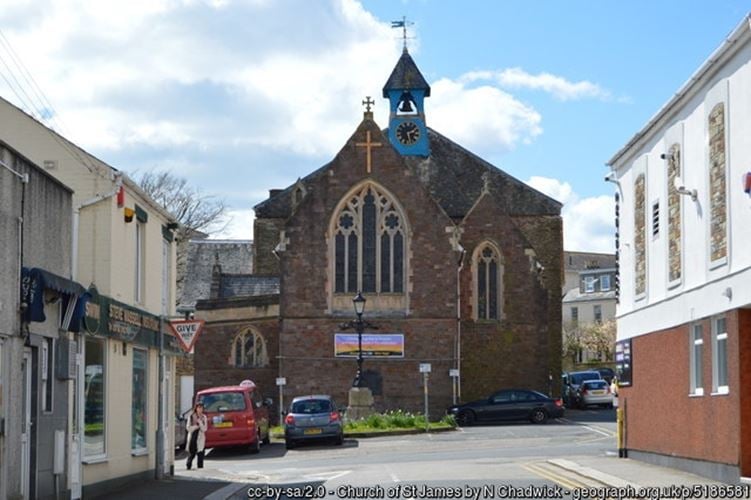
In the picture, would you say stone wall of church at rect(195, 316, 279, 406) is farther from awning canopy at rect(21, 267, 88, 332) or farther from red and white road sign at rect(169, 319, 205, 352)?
awning canopy at rect(21, 267, 88, 332)

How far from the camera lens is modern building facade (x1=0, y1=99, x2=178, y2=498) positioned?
2050cm

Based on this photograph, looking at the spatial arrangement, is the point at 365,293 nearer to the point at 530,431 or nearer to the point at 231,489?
the point at 530,431

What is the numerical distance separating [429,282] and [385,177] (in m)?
4.81

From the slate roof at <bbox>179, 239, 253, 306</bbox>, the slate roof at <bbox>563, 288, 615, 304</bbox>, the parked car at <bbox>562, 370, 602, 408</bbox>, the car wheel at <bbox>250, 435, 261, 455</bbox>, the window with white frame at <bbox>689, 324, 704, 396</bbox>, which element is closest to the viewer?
the window with white frame at <bbox>689, 324, 704, 396</bbox>

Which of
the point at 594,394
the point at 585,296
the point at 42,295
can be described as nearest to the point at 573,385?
the point at 594,394

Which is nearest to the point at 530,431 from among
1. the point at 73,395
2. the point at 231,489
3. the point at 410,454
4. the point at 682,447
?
the point at 410,454

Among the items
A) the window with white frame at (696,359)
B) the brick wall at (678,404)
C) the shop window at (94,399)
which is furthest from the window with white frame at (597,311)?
the shop window at (94,399)

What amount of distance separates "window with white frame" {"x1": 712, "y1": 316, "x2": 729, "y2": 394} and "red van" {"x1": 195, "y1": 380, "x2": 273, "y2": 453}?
1697 cm

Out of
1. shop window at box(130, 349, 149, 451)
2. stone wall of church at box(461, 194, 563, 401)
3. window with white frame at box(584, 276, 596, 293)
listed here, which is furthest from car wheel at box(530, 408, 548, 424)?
window with white frame at box(584, 276, 596, 293)

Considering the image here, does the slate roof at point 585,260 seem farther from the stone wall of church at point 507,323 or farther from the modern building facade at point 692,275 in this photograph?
the modern building facade at point 692,275

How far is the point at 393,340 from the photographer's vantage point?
179ft

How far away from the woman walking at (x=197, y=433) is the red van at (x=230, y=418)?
5352mm

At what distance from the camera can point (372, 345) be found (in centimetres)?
5462

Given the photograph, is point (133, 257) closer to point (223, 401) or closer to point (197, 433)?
point (197, 433)
